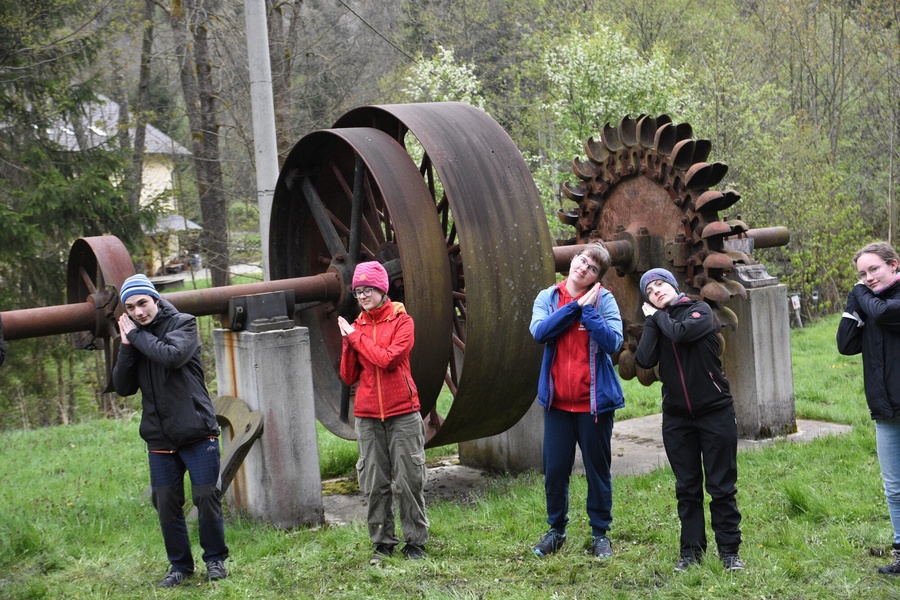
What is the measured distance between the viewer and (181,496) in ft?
16.9

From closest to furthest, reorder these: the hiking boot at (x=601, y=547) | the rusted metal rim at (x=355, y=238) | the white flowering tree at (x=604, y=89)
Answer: the hiking boot at (x=601, y=547) → the rusted metal rim at (x=355, y=238) → the white flowering tree at (x=604, y=89)

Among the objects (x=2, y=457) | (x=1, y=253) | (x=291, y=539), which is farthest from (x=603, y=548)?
(x=1, y=253)

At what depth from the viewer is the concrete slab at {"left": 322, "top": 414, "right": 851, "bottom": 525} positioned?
7352mm

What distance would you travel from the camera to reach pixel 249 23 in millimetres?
10578

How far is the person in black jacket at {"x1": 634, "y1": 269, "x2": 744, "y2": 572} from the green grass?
19 centimetres

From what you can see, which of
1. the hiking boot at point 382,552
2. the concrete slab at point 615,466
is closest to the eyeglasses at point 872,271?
the hiking boot at point 382,552

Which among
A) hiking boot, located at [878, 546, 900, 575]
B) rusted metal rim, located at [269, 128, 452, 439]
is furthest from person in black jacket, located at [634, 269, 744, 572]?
rusted metal rim, located at [269, 128, 452, 439]

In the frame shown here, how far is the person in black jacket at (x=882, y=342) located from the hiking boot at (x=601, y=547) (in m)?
1.33

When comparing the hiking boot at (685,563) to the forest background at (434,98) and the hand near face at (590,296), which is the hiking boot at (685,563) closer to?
the hand near face at (590,296)

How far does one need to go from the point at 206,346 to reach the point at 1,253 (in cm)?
444

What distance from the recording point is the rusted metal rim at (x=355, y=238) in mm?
6387

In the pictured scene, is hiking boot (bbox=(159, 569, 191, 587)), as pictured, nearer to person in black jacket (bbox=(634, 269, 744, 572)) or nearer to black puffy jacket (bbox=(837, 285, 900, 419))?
person in black jacket (bbox=(634, 269, 744, 572))

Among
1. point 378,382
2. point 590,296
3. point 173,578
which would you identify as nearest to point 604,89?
point 590,296

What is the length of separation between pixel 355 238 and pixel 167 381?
8.58 ft
